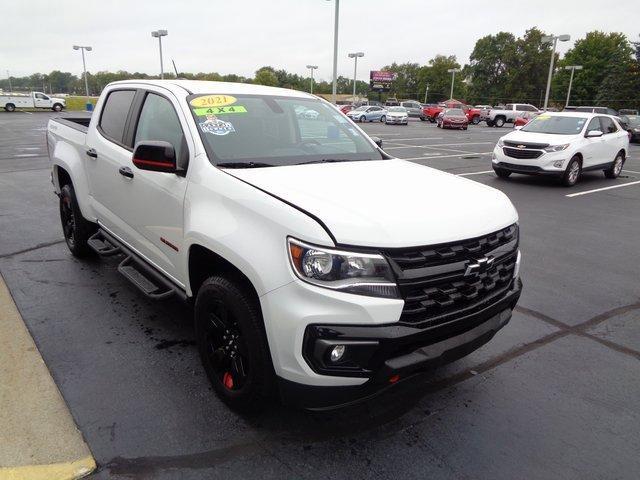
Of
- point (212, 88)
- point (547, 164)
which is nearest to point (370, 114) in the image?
point (547, 164)

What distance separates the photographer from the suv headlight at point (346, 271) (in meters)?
2.27

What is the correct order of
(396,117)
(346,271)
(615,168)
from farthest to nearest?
(396,117)
(615,168)
(346,271)

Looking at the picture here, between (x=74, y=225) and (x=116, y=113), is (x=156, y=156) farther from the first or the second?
(x=74, y=225)

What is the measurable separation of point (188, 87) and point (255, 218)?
1.69 m

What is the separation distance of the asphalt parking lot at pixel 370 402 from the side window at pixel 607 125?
8.69 m

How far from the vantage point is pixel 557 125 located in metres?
12.1

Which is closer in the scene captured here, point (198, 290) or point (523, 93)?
point (198, 290)

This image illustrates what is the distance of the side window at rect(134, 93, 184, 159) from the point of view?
341 cm

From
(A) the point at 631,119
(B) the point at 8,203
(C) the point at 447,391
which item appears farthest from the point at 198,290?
(A) the point at 631,119

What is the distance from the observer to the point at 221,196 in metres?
2.80

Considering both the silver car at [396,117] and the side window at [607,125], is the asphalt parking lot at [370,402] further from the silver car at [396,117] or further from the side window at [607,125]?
the silver car at [396,117]

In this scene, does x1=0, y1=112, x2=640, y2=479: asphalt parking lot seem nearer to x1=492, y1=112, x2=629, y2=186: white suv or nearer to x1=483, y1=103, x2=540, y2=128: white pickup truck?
x1=492, y1=112, x2=629, y2=186: white suv

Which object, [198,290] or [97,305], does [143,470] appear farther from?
[97,305]

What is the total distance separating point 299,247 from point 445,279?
2.46 ft
